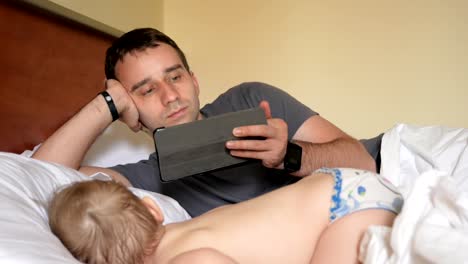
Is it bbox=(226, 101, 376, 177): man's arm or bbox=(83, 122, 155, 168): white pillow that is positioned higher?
bbox=(226, 101, 376, 177): man's arm

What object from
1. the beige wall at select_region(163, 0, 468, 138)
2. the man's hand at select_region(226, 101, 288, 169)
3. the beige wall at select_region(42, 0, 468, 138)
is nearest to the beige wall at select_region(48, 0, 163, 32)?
the beige wall at select_region(42, 0, 468, 138)

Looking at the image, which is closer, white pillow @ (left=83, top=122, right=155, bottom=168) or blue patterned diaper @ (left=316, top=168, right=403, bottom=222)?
blue patterned diaper @ (left=316, top=168, right=403, bottom=222)

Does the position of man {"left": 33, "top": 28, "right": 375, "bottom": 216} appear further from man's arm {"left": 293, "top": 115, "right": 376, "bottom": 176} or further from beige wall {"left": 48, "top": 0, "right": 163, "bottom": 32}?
beige wall {"left": 48, "top": 0, "right": 163, "bottom": 32}

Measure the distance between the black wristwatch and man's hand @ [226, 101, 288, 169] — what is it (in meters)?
0.02

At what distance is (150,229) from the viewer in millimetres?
726

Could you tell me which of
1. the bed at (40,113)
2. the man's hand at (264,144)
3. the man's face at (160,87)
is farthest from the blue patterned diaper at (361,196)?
the man's face at (160,87)

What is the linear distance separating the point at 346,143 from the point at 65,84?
0.79 metres

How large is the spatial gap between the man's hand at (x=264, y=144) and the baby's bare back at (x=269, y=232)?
0.68 ft

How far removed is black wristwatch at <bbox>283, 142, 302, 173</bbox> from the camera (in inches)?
39.8

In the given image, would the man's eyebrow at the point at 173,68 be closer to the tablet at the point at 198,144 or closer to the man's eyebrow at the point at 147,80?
the man's eyebrow at the point at 147,80

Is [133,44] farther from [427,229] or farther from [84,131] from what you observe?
[427,229]

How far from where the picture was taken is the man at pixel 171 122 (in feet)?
3.66

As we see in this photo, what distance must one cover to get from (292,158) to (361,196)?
31 cm

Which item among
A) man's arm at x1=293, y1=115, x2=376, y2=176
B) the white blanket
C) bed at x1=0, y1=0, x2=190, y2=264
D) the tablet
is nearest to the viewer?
the white blanket
